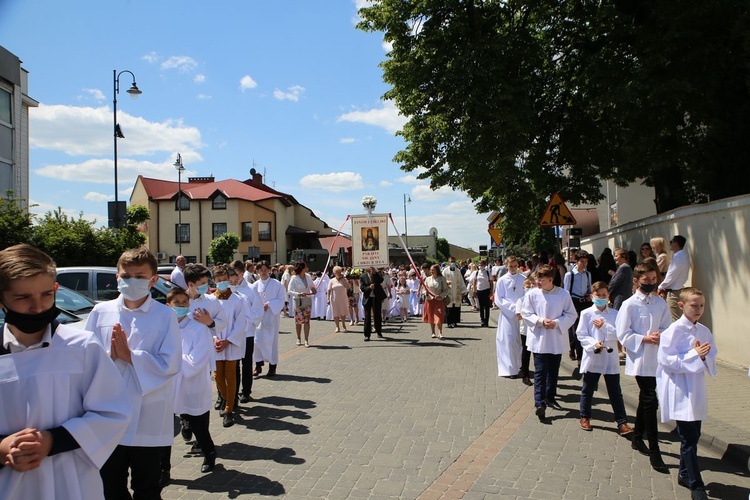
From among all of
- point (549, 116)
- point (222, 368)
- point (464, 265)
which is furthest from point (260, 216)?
point (222, 368)

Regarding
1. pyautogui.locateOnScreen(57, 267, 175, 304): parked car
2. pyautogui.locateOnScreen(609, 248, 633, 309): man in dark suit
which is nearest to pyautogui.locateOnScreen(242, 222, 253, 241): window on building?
pyautogui.locateOnScreen(57, 267, 175, 304): parked car

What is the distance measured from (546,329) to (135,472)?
5.09 metres

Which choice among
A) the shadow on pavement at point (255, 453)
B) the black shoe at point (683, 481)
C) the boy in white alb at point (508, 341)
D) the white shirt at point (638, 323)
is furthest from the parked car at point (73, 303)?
the black shoe at point (683, 481)

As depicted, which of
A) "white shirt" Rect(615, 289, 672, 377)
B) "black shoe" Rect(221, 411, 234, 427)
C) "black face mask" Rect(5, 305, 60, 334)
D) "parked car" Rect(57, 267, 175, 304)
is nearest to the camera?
"black face mask" Rect(5, 305, 60, 334)

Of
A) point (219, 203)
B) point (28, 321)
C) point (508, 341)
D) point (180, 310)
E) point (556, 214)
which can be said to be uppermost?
point (219, 203)

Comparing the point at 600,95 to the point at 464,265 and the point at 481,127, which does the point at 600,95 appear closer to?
the point at 481,127

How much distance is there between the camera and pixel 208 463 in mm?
5672

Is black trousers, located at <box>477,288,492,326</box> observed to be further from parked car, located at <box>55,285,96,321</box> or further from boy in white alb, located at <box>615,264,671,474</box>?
boy in white alb, located at <box>615,264,671,474</box>

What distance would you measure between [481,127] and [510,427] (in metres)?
9.24

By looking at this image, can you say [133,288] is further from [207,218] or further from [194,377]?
[207,218]

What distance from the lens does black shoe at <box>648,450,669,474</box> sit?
18.3ft

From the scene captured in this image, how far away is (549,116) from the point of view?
58.1 ft

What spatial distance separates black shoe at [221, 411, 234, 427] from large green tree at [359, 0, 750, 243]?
31.9ft

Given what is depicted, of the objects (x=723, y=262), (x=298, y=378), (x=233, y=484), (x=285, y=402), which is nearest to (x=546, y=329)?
(x=285, y=402)
